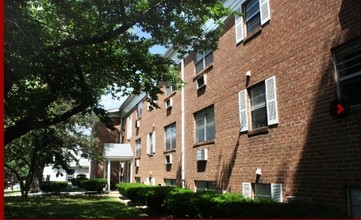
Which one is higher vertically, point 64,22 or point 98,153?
point 64,22

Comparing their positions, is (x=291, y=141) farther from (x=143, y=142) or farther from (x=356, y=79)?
(x=143, y=142)

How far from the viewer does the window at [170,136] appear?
20.0 m

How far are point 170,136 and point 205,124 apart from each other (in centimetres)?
548

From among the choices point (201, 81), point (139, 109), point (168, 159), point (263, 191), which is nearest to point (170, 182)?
point (168, 159)

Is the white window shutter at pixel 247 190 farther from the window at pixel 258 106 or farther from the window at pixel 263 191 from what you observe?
the window at pixel 258 106

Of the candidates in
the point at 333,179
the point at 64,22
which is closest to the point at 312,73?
the point at 333,179

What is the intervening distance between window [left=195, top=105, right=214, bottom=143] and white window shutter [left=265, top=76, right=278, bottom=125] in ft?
14.8

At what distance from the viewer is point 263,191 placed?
35.4 ft

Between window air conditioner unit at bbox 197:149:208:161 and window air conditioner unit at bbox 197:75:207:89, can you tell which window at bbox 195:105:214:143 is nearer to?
window air conditioner unit at bbox 197:149:208:161

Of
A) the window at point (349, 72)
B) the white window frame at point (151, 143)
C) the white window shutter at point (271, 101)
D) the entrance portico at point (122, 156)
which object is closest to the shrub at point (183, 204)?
the white window shutter at point (271, 101)

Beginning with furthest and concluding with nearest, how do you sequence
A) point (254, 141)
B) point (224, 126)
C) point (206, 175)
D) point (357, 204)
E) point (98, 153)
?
point (98, 153) < point (206, 175) < point (224, 126) < point (254, 141) < point (357, 204)

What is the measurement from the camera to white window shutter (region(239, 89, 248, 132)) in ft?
38.5

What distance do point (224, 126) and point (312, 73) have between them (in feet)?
16.6

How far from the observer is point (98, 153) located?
31.6 meters
